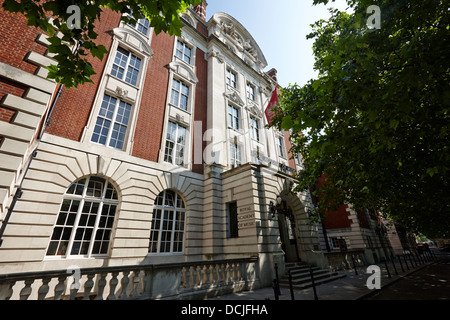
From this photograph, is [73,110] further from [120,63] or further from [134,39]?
[134,39]

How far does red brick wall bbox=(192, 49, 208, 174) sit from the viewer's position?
14.6m

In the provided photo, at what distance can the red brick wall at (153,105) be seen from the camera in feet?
38.8

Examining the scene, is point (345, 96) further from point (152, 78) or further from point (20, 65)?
point (152, 78)

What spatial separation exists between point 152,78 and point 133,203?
8.39m

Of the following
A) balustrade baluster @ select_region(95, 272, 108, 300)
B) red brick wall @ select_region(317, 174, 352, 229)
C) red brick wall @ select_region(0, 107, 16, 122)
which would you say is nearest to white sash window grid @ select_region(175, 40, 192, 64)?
red brick wall @ select_region(0, 107, 16, 122)

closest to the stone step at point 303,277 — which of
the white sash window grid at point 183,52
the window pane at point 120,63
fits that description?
the window pane at point 120,63

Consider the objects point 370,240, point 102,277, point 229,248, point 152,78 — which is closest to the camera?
point 102,277

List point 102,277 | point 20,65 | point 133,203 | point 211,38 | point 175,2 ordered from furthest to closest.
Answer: point 211,38, point 133,203, point 20,65, point 102,277, point 175,2

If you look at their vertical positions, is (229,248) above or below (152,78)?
below

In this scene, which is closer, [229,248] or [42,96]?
[42,96]

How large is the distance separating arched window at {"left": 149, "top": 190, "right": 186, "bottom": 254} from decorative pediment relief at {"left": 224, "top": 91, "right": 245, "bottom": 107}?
405 inches

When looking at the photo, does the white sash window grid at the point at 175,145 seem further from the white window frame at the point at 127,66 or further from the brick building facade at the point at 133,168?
the white window frame at the point at 127,66
